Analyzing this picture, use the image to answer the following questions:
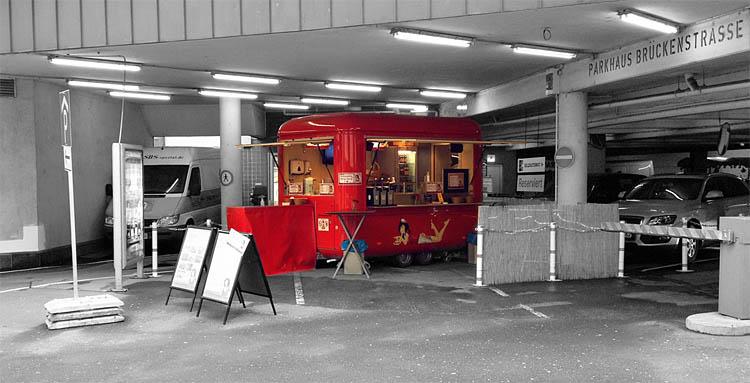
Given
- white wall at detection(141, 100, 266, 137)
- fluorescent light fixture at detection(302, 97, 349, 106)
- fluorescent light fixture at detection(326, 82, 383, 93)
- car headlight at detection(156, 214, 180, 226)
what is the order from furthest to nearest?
white wall at detection(141, 100, 266, 137) < fluorescent light fixture at detection(302, 97, 349, 106) < car headlight at detection(156, 214, 180, 226) < fluorescent light fixture at detection(326, 82, 383, 93)

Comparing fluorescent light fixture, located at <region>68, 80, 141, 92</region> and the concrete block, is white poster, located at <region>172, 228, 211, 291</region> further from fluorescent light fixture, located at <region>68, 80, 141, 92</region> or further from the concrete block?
the concrete block

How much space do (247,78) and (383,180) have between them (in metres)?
3.82

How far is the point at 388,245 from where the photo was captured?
13570mm

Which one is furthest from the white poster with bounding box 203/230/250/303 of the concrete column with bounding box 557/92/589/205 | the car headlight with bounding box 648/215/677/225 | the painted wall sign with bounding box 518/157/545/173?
the painted wall sign with bounding box 518/157/545/173

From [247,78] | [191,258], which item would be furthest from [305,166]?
[191,258]

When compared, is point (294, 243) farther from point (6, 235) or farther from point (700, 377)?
point (700, 377)

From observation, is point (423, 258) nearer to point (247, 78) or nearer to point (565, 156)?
point (565, 156)

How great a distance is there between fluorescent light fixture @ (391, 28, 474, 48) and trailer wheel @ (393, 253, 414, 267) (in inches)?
182

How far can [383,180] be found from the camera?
569 inches

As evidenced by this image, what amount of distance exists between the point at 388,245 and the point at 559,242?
3414 mm

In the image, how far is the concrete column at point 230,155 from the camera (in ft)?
57.3

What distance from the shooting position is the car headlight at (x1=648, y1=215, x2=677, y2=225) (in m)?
14.0

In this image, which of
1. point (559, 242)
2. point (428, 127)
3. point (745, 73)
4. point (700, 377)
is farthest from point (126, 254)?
point (745, 73)

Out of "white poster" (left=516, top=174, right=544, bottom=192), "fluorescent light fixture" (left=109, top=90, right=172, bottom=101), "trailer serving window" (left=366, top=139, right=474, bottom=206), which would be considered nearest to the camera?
"trailer serving window" (left=366, top=139, right=474, bottom=206)
